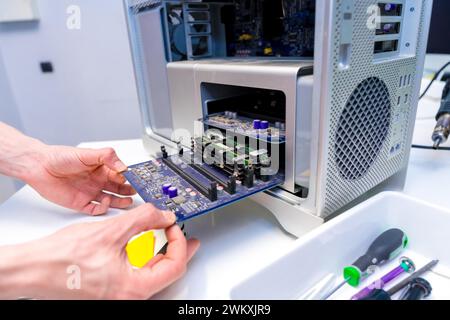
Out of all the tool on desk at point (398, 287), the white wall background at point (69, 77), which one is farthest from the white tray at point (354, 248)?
the white wall background at point (69, 77)

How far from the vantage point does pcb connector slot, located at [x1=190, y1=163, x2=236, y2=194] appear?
1.48 ft

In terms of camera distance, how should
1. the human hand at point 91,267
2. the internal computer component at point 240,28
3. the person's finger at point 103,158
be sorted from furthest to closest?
the internal computer component at point 240,28, the person's finger at point 103,158, the human hand at point 91,267

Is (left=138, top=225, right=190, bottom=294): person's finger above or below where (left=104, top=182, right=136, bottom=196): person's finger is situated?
above

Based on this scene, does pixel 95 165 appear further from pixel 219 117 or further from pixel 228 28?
pixel 228 28

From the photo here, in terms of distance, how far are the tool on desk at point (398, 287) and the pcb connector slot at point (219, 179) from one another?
0.74ft

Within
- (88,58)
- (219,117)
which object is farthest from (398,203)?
(88,58)

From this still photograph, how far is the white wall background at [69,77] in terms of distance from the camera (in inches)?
65.8

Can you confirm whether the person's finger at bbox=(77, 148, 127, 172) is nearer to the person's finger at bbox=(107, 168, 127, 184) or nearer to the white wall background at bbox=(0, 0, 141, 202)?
the person's finger at bbox=(107, 168, 127, 184)

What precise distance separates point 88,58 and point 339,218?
1.77 meters

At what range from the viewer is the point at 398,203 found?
497 mm

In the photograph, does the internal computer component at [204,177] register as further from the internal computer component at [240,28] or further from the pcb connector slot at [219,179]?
the internal computer component at [240,28]

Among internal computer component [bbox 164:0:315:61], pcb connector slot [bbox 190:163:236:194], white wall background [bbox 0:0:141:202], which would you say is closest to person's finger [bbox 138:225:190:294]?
pcb connector slot [bbox 190:163:236:194]

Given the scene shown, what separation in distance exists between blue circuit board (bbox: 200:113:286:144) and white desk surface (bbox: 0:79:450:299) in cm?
17
